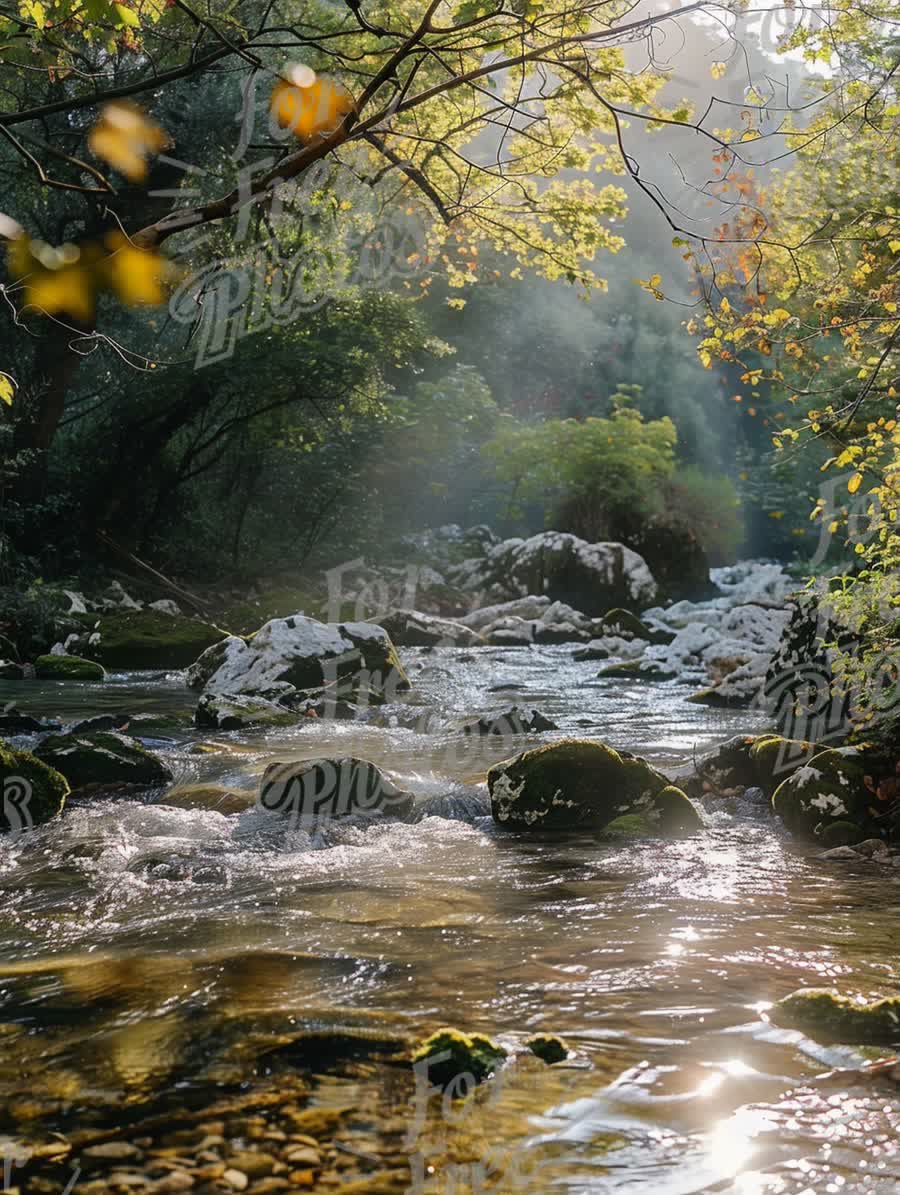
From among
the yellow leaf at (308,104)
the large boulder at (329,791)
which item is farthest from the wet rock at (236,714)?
the yellow leaf at (308,104)

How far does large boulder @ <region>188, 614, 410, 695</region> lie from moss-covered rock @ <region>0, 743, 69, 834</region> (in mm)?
5098

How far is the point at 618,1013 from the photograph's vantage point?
10.9 feet

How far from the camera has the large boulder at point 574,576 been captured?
25.9 meters

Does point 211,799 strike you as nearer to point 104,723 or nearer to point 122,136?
point 104,723

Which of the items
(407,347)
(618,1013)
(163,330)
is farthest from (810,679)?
(163,330)

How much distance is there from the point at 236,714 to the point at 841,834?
6323 millimetres

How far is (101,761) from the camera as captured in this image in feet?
24.7

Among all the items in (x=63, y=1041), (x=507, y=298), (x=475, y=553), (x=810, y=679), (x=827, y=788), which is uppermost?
(x=507, y=298)

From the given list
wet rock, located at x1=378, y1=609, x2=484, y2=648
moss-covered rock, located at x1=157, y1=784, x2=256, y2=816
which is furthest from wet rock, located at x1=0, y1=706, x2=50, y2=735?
wet rock, located at x1=378, y1=609, x2=484, y2=648

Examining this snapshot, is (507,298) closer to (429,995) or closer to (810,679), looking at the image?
(810,679)

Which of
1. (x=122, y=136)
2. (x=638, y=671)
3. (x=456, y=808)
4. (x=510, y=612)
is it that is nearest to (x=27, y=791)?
(x=456, y=808)

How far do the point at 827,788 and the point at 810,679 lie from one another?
3.61 metres

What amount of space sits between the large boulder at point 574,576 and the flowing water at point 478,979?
19.3 meters

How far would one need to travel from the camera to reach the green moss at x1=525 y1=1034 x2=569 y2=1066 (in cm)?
296
